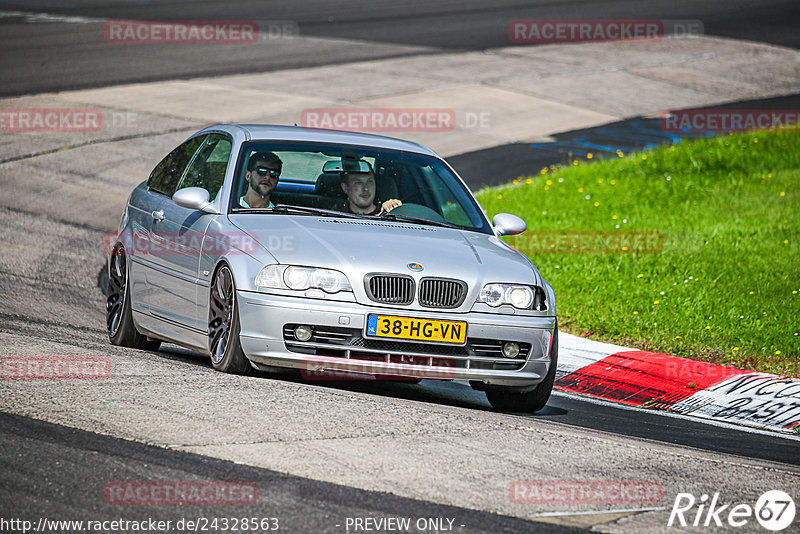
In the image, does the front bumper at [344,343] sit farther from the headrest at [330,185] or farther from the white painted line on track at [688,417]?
the white painted line on track at [688,417]

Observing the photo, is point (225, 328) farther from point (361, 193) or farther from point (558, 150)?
point (558, 150)

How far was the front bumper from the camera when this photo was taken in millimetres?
6730

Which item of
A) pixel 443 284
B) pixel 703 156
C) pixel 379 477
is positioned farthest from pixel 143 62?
pixel 379 477

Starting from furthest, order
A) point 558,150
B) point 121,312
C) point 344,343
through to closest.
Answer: point 558,150 → point 121,312 → point 344,343

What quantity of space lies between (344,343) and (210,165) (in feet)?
6.81

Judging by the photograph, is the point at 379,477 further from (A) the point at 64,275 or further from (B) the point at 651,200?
(B) the point at 651,200

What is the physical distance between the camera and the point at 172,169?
8734 millimetres

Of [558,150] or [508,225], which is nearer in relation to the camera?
[508,225]

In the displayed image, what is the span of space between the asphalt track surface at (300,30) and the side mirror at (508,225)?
1433cm

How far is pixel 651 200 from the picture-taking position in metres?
15.3

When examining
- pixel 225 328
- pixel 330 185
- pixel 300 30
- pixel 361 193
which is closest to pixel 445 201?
pixel 361 193

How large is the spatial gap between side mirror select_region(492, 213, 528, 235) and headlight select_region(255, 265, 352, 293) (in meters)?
1.69

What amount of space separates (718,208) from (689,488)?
32.0ft

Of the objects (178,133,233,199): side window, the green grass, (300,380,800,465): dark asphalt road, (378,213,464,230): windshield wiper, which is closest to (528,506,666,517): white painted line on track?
(300,380,800,465): dark asphalt road
